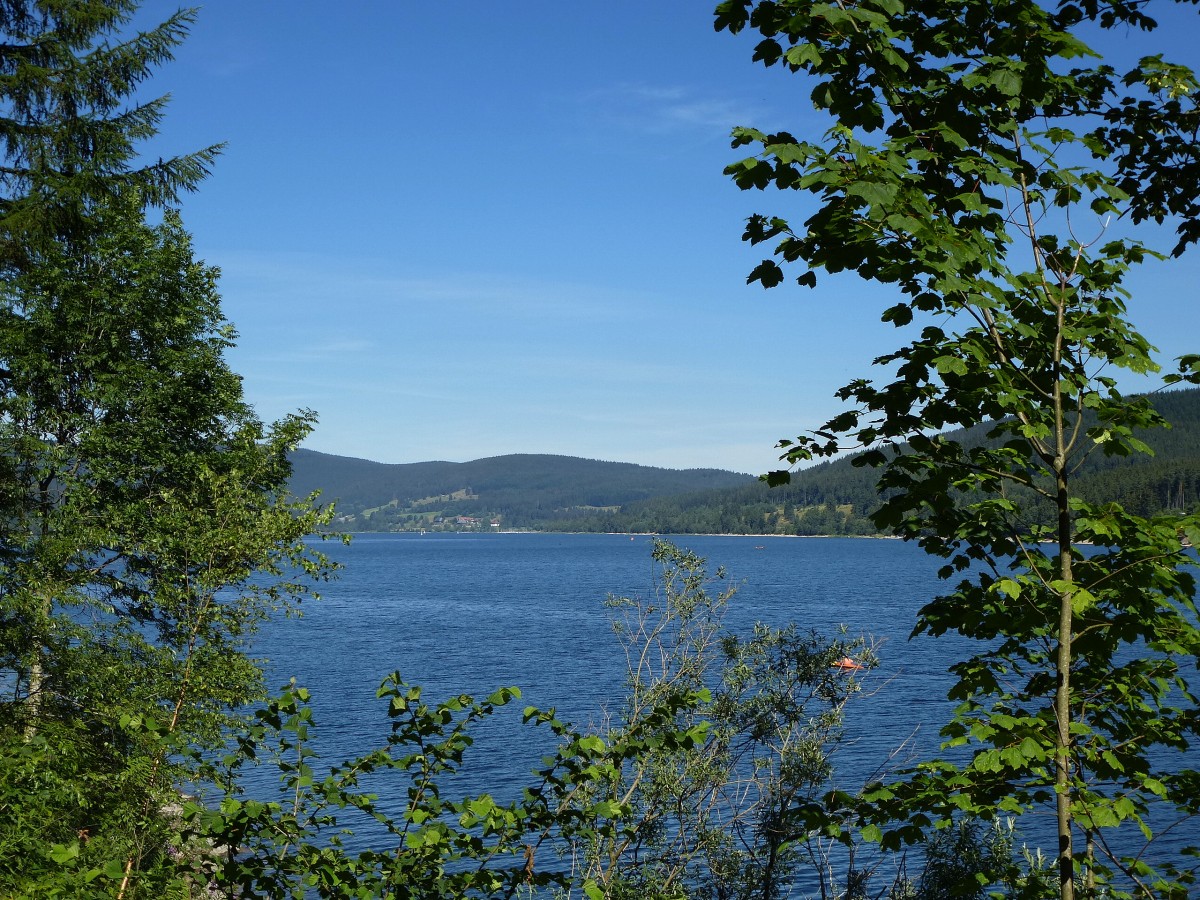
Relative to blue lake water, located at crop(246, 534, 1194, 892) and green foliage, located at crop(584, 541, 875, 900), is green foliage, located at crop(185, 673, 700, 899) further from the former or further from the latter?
green foliage, located at crop(584, 541, 875, 900)

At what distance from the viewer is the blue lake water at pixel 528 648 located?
3462 centimetres

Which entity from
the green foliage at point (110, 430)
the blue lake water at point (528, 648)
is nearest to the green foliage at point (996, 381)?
the blue lake water at point (528, 648)

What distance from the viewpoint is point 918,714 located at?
38.4 meters

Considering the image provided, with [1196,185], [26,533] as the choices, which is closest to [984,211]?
[1196,185]

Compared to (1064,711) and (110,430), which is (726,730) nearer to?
(1064,711)

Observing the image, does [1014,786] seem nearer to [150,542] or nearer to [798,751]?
[798,751]

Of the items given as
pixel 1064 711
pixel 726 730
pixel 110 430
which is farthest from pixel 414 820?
pixel 110 430

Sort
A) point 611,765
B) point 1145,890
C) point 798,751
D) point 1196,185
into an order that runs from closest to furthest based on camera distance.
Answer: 1. point 611,765
2. point 1145,890
3. point 1196,185
4. point 798,751

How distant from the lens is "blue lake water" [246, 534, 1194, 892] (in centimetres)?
3462

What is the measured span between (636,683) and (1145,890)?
26.1 ft

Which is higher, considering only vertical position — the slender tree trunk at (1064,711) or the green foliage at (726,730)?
the slender tree trunk at (1064,711)

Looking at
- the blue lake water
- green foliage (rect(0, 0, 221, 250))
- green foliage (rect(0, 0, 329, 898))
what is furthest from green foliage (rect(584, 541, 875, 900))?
green foliage (rect(0, 0, 221, 250))

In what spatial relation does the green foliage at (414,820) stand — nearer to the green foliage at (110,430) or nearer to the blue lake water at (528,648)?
the blue lake water at (528,648)

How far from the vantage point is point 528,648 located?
60219 mm
